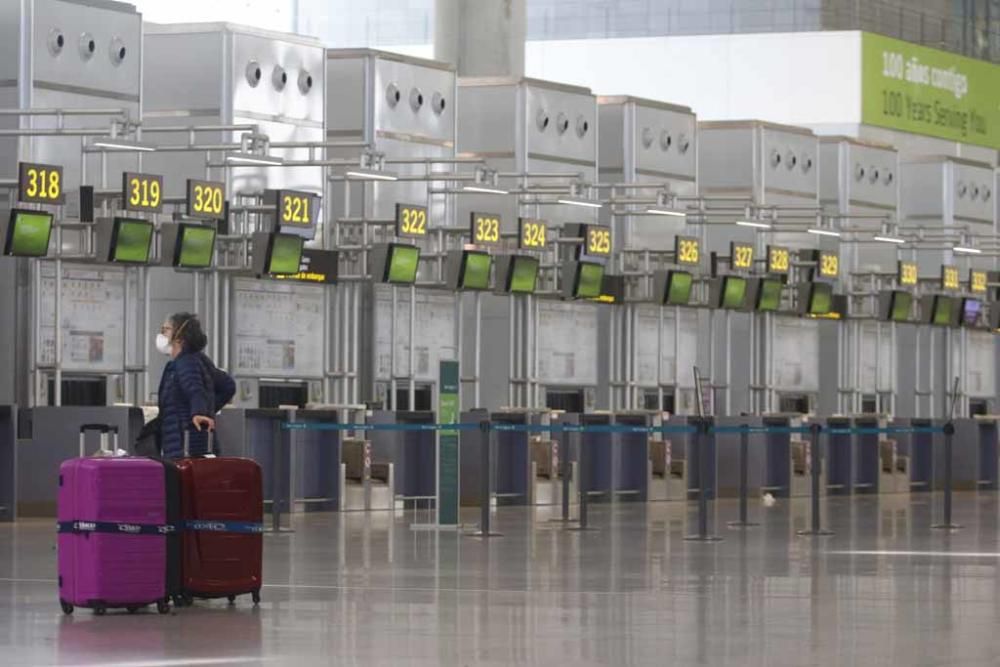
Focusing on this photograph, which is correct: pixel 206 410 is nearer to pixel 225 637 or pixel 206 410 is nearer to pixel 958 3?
pixel 225 637

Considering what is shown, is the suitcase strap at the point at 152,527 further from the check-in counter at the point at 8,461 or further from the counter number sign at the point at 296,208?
the counter number sign at the point at 296,208

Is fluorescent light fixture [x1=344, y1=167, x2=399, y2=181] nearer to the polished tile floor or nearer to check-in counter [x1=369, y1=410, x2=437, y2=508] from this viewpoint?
check-in counter [x1=369, y1=410, x2=437, y2=508]

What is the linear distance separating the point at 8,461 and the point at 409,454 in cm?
670

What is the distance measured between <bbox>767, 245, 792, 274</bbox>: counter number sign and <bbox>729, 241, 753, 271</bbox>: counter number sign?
18.7 inches

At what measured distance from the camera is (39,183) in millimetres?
23047

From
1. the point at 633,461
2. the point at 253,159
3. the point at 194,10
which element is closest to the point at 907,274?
the point at 633,461

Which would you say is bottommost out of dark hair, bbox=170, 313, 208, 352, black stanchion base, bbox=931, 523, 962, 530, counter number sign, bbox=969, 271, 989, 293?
black stanchion base, bbox=931, 523, 962, 530

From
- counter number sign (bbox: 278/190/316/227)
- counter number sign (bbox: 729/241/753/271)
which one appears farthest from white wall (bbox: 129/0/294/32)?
counter number sign (bbox: 278/190/316/227)

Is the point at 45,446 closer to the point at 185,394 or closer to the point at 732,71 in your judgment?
the point at 185,394

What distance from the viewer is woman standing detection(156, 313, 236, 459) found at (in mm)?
13586

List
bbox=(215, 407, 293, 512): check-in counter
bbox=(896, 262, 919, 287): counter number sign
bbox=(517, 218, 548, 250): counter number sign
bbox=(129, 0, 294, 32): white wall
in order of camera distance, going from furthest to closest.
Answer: bbox=(129, 0, 294, 32): white wall → bbox=(896, 262, 919, 287): counter number sign → bbox=(517, 218, 548, 250): counter number sign → bbox=(215, 407, 293, 512): check-in counter

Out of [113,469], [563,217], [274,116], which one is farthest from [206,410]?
[563,217]

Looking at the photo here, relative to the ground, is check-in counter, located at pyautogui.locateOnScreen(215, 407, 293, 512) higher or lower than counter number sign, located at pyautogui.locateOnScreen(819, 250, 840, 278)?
lower

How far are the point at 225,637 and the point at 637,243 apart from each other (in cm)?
2363
